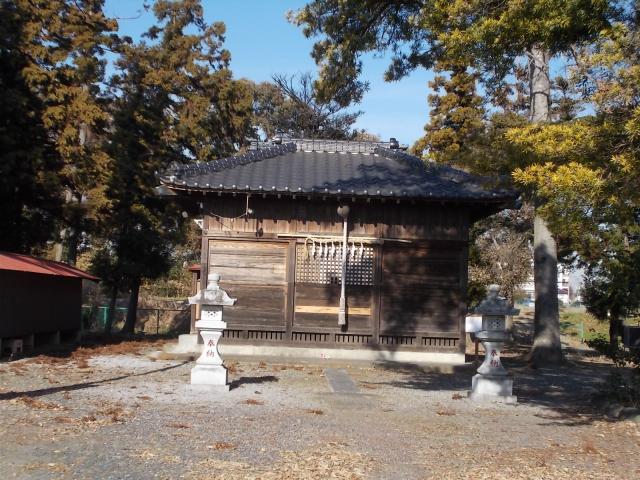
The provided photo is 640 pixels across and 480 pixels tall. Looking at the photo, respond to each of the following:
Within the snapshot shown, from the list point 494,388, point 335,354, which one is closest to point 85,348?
point 335,354

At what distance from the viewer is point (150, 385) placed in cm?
1039

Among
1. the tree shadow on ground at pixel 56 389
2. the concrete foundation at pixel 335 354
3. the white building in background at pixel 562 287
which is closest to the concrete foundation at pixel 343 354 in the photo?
the concrete foundation at pixel 335 354

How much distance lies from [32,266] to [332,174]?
7066 mm

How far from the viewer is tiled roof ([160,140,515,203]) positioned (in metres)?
14.0

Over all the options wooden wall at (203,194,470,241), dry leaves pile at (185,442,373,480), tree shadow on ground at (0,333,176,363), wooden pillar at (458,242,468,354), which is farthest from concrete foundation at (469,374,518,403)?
tree shadow on ground at (0,333,176,363)

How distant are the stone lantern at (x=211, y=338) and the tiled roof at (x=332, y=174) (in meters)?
4.24

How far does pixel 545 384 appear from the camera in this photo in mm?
12578

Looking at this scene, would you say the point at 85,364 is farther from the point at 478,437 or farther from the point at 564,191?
the point at 564,191

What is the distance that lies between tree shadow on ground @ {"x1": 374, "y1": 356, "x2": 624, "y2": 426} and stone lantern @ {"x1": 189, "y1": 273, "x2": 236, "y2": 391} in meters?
3.29

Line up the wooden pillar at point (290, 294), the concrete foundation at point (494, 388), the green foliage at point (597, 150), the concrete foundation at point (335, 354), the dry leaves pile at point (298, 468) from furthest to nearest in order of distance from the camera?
the wooden pillar at point (290, 294), the concrete foundation at point (335, 354), the concrete foundation at point (494, 388), the green foliage at point (597, 150), the dry leaves pile at point (298, 468)

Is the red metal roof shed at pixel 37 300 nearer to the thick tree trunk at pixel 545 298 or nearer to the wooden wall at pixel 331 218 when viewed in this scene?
the wooden wall at pixel 331 218

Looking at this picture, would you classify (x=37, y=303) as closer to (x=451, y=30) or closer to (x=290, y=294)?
(x=290, y=294)

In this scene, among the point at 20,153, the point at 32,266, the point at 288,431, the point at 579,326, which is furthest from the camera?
the point at 579,326

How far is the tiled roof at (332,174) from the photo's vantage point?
45.8 feet
